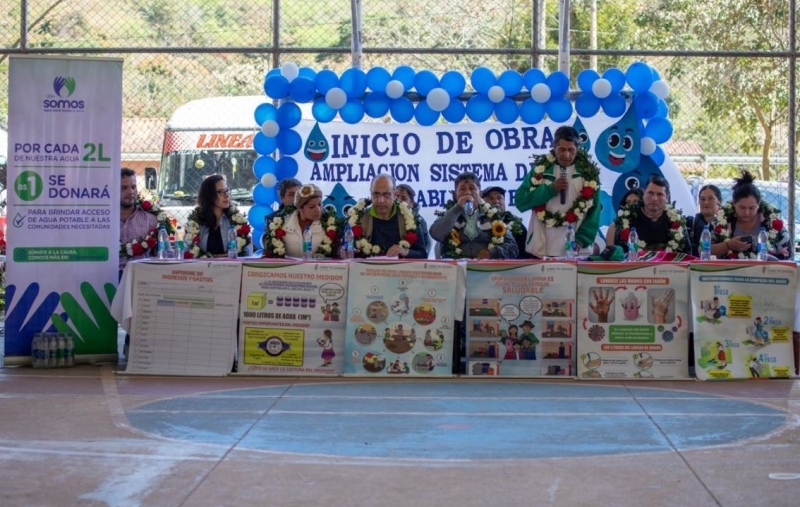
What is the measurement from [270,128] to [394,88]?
1367mm

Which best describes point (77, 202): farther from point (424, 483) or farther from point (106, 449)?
point (424, 483)

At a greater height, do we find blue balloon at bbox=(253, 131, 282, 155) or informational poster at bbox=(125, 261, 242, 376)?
blue balloon at bbox=(253, 131, 282, 155)

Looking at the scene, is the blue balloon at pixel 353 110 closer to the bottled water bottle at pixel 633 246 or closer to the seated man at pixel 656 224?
the seated man at pixel 656 224

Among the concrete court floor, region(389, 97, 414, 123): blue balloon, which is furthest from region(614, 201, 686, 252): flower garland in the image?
region(389, 97, 414, 123): blue balloon

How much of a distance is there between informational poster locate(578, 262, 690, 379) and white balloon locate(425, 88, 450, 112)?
3.75 meters

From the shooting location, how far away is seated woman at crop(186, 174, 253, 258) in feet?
A: 33.6

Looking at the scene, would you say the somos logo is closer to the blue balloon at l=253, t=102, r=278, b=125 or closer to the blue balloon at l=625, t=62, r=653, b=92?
the blue balloon at l=253, t=102, r=278, b=125

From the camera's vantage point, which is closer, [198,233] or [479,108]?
[198,233]

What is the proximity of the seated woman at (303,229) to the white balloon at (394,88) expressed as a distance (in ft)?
8.74

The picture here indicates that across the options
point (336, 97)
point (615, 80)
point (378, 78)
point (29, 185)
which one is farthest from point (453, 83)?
point (29, 185)

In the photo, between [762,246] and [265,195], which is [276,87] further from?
[762,246]

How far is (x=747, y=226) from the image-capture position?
997cm

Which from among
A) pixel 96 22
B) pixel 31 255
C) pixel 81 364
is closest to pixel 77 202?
pixel 31 255

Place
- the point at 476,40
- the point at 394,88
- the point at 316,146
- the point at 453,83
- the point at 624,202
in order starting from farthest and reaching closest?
the point at 476,40
the point at 316,146
the point at 453,83
the point at 394,88
the point at 624,202
